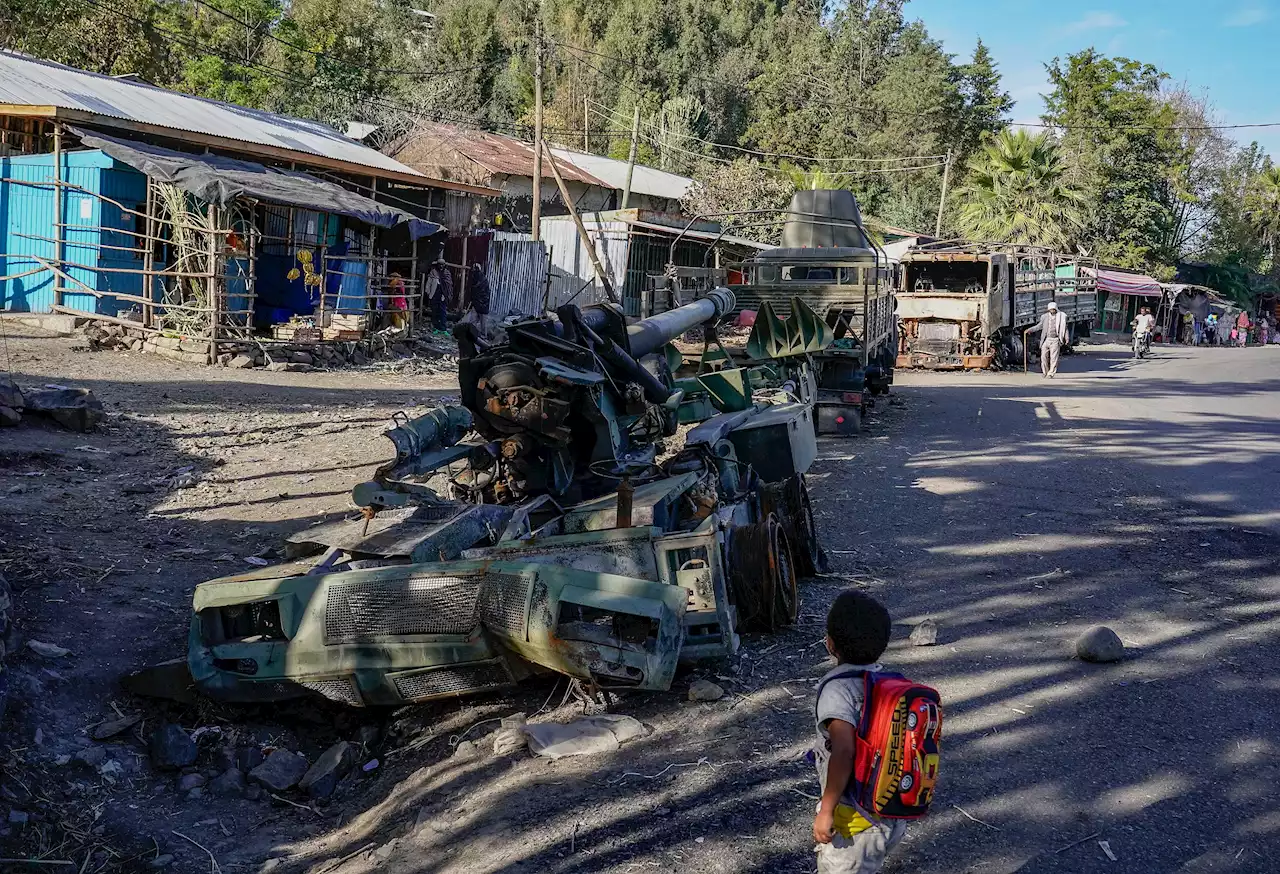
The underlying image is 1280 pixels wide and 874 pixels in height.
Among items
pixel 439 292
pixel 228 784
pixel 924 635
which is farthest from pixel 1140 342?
pixel 228 784

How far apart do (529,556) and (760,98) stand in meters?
51.4

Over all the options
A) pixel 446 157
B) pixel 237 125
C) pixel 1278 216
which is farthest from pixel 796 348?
pixel 1278 216

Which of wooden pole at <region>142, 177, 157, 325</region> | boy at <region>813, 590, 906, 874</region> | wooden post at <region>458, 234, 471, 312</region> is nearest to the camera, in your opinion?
boy at <region>813, 590, 906, 874</region>

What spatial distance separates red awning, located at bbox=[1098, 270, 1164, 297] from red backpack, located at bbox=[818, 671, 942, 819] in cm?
4251

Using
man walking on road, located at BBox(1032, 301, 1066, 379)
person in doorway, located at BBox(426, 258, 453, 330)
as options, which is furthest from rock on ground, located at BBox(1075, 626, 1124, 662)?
person in doorway, located at BBox(426, 258, 453, 330)

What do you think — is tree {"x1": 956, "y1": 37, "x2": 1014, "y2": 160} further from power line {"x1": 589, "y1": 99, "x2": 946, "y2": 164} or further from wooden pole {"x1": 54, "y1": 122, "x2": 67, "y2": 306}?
wooden pole {"x1": 54, "y1": 122, "x2": 67, "y2": 306}

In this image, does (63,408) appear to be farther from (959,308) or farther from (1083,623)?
(959,308)

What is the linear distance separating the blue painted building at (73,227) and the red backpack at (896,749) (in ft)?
59.8

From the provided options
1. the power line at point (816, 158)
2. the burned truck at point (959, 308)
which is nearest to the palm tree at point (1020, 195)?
the power line at point (816, 158)

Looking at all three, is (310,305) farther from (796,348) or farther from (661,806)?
(661,806)

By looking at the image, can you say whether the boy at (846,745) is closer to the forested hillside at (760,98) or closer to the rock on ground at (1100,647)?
the rock on ground at (1100,647)

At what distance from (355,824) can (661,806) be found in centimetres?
133

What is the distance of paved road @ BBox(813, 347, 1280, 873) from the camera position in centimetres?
390

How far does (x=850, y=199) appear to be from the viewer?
18641 mm
